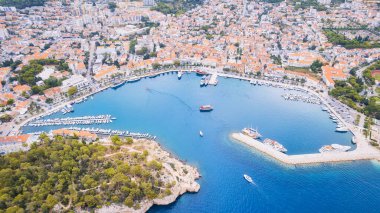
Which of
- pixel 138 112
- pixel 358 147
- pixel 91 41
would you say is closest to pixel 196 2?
pixel 91 41

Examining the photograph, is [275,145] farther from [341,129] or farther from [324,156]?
[341,129]

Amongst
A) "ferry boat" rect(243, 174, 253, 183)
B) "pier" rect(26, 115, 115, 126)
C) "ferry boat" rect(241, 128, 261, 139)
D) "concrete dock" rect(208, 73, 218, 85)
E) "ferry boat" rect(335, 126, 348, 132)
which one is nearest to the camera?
"ferry boat" rect(243, 174, 253, 183)

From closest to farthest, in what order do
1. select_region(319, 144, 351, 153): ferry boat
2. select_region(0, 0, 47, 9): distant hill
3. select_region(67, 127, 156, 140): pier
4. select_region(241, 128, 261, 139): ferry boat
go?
select_region(319, 144, 351, 153): ferry boat
select_region(241, 128, 261, 139): ferry boat
select_region(67, 127, 156, 140): pier
select_region(0, 0, 47, 9): distant hill

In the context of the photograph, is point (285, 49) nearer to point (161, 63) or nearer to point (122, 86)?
point (161, 63)

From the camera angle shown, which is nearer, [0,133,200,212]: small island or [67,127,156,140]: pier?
[0,133,200,212]: small island

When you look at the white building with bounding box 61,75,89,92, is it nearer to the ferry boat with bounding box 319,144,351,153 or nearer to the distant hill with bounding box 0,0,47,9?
→ the ferry boat with bounding box 319,144,351,153

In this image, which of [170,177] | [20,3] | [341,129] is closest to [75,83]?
[170,177]

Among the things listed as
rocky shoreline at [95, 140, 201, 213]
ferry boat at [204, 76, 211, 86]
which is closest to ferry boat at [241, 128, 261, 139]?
rocky shoreline at [95, 140, 201, 213]
